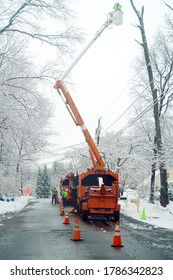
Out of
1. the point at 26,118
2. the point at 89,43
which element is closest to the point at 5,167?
the point at 26,118

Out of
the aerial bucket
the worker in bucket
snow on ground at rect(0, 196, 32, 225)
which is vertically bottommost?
snow on ground at rect(0, 196, 32, 225)

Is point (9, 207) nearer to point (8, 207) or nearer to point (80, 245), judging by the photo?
point (8, 207)

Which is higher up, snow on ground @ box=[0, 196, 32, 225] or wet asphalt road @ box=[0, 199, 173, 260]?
snow on ground @ box=[0, 196, 32, 225]

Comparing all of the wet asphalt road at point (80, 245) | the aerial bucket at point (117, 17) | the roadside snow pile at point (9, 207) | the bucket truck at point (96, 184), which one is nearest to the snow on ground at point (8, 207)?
the roadside snow pile at point (9, 207)

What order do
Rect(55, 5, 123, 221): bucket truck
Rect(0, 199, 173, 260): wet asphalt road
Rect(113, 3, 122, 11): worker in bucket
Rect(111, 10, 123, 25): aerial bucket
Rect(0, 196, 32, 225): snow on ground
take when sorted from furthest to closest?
1. Rect(0, 196, 32, 225): snow on ground
2. Rect(55, 5, 123, 221): bucket truck
3. Rect(113, 3, 122, 11): worker in bucket
4. Rect(111, 10, 123, 25): aerial bucket
5. Rect(0, 199, 173, 260): wet asphalt road

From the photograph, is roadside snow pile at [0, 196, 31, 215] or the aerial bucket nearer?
the aerial bucket

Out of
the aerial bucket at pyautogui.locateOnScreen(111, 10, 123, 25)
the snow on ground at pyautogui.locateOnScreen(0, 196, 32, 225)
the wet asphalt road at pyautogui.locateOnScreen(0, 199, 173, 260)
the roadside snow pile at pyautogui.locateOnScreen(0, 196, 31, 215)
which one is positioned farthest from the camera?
the roadside snow pile at pyautogui.locateOnScreen(0, 196, 31, 215)

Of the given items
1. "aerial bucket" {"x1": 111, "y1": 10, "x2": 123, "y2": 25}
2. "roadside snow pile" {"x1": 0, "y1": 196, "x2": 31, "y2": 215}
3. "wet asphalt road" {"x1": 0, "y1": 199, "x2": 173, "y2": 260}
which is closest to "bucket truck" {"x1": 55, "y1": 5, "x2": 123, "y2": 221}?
"aerial bucket" {"x1": 111, "y1": 10, "x2": 123, "y2": 25}

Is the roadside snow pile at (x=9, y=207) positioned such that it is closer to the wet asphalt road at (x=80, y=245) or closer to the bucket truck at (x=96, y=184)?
the bucket truck at (x=96, y=184)

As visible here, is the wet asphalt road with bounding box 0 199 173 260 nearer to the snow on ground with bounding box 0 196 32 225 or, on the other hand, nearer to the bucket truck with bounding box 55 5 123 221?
the bucket truck with bounding box 55 5 123 221

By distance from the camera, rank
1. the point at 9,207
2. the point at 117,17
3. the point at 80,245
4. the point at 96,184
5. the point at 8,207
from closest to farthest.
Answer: the point at 80,245, the point at 117,17, the point at 96,184, the point at 8,207, the point at 9,207

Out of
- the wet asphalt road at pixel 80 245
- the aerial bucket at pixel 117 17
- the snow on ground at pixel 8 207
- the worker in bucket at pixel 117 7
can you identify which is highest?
the worker in bucket at pixel 117 7

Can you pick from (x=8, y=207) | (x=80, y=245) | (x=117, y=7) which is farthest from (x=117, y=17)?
(x=8, y=207)

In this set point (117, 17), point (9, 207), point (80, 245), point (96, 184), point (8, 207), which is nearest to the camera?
point (80, 245)
